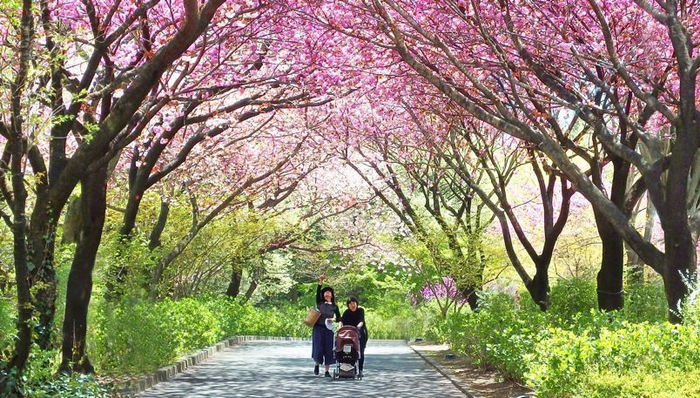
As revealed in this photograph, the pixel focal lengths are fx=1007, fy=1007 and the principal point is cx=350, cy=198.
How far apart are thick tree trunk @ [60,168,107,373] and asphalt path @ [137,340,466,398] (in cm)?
110

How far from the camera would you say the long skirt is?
18.8 meters

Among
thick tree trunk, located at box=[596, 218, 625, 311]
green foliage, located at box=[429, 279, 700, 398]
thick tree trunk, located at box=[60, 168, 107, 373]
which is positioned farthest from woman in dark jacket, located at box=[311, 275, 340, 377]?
green foliage, located at box=[429, 279, 700, 398]

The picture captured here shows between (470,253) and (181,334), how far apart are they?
30.3 feet

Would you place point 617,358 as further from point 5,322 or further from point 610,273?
point 610,273

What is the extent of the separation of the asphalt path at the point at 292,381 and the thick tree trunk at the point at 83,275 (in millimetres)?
1099

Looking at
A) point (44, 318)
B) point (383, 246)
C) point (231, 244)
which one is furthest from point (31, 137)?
point (383, 246)

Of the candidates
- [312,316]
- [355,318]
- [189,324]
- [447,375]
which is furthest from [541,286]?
[189,324]

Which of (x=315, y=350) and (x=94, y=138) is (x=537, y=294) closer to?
(x=315, y=350)

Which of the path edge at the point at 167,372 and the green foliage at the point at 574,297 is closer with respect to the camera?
the path edge at the point at 167,372

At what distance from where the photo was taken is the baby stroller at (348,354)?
1816 centimetres

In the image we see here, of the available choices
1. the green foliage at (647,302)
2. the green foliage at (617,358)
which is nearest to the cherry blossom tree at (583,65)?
the green foliage at (617,358)

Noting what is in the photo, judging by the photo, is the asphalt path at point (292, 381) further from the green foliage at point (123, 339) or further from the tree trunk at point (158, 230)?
the tree trunk at point (158, 230)

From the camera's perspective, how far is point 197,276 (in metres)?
34.1

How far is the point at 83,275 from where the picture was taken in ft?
46.6
